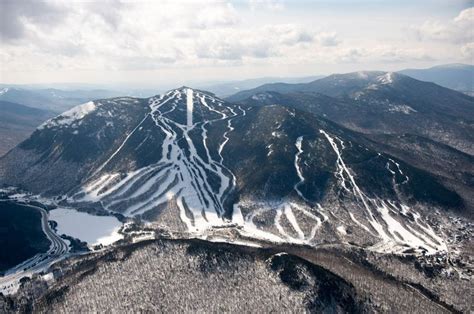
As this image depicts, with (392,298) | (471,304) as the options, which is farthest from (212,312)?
(471,304)

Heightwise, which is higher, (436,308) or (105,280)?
(105,280)

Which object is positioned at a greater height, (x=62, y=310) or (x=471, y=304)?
(x=62, y=310)

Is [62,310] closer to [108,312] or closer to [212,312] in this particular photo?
[108,312]

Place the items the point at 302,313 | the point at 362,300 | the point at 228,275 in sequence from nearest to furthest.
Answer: the point at 302,313 → the point at 362,300 → the point at 228,275

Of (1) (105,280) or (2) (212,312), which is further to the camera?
(1) (105,280)

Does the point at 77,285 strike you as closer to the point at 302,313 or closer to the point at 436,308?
the point at 302,313

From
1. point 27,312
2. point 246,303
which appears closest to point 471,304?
point 246,303

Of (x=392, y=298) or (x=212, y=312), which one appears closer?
(x=212, y=312)

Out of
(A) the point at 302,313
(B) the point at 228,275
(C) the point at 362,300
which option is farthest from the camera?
(B) the point at 228,275
